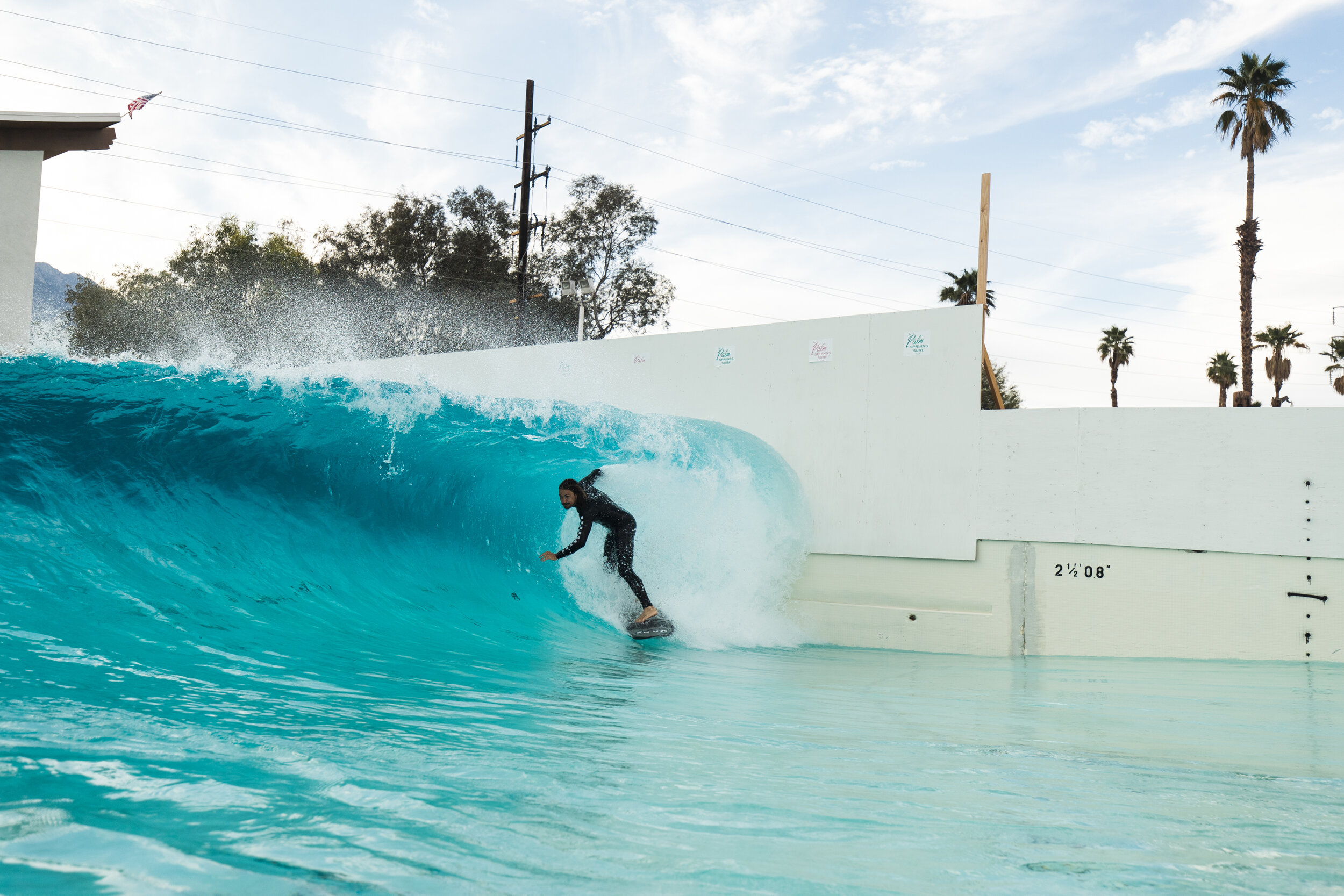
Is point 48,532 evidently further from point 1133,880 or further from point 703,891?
point 1133,880

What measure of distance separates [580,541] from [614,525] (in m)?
0.46

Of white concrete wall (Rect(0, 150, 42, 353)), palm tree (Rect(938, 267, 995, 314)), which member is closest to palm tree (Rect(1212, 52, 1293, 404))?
palm tree (Rect(938, 267, 995, 314))

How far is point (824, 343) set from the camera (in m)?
9.77

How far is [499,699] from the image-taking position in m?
4.06

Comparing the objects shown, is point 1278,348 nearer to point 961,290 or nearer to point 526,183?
point 961,290

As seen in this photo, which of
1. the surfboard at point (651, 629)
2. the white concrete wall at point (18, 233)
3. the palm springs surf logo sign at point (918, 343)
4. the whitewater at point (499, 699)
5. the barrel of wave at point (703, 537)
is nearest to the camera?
the whitewater at point (499, 699)

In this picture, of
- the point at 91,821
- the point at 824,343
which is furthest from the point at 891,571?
the point at 91,821

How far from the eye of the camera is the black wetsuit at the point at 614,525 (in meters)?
7.63

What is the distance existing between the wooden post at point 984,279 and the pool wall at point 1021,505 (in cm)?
10

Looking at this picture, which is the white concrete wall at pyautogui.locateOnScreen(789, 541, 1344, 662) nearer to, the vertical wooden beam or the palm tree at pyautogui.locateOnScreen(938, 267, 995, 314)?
the vertical wooden beam

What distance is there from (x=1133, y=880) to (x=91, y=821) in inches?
93.9

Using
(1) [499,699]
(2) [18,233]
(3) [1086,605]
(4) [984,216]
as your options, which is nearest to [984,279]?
(4) [984,216]

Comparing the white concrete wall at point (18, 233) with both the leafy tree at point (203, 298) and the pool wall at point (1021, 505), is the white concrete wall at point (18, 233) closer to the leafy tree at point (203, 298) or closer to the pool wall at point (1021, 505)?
the pool wall at point (1021, 505)

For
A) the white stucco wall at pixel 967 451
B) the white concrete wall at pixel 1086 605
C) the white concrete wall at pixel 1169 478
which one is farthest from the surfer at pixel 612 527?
the white concrete wall at pixel 1169 478
